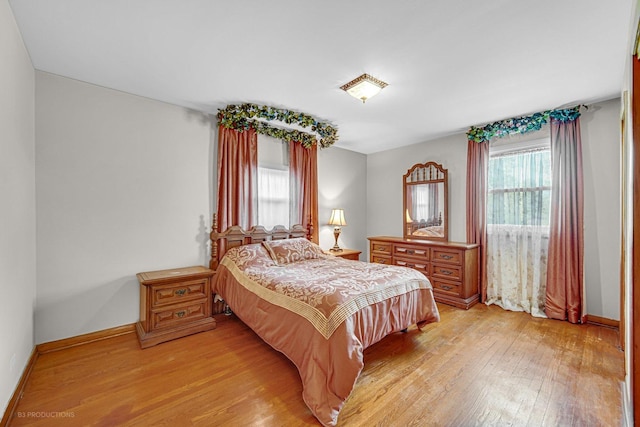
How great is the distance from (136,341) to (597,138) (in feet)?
18.1

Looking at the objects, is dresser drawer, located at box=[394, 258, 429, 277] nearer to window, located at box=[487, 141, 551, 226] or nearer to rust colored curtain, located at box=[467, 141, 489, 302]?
rust colored curtain, located at box=[467, 141, 489, 302]

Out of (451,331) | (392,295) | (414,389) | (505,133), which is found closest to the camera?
(414,389)

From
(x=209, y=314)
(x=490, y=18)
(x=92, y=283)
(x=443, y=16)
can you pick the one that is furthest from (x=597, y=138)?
(x=92, y=283)

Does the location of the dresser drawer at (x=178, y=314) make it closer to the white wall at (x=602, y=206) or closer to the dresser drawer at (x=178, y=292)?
the dresser drawer at (x=178, y=292)

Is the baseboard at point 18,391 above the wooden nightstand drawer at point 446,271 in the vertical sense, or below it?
below

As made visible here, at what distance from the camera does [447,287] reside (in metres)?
3.91

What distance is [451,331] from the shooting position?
3.00m

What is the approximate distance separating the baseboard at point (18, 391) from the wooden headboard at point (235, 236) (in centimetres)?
165

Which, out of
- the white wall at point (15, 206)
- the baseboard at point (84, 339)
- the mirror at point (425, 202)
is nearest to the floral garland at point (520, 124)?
the mirror at point (425, 202)

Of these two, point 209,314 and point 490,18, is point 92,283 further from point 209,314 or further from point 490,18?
point 490,18

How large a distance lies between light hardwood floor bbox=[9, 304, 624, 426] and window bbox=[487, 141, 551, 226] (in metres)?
1.47

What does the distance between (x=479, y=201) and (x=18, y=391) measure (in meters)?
5.10

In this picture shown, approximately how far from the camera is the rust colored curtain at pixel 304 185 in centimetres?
430

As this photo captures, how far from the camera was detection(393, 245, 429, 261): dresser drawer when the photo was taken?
13.7 ft
